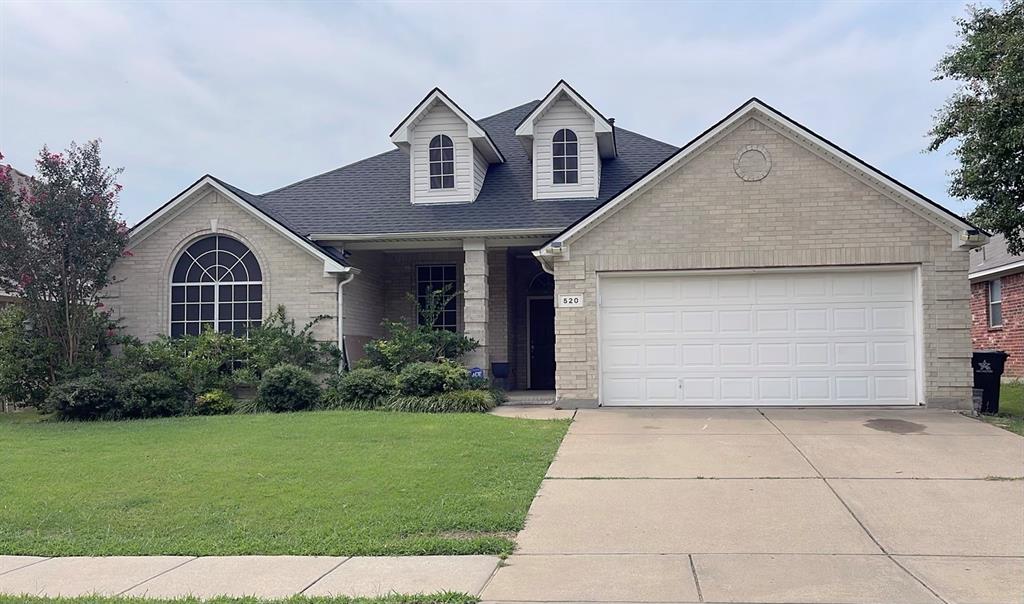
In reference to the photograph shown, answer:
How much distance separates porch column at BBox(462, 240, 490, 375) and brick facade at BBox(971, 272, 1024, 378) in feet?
41.1

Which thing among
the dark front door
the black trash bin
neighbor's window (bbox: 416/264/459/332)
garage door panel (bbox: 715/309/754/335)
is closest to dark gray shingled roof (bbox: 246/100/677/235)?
neighbor's window (bbox: 416/264/459/332)

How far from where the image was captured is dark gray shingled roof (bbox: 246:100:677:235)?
55.2ft

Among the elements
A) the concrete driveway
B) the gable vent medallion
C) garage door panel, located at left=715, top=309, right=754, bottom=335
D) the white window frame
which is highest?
the white window frame

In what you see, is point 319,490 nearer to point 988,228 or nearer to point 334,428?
point 334,428

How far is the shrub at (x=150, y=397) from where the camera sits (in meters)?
14.4

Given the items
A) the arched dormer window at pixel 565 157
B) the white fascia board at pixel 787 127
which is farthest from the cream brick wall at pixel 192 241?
the arched dormer window at pixel 565 157

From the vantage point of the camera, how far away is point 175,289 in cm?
1666

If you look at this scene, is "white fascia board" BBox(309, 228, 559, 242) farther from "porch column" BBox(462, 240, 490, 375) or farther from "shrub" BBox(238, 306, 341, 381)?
"shrub" BBox(238, 306, 341, 381)

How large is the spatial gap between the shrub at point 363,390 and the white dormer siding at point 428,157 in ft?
16.0

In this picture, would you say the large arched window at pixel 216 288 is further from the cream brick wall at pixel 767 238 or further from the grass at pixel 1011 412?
the grass at pixel 1011 412

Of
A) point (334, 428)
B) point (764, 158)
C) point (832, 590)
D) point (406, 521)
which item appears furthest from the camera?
point (764, 158)

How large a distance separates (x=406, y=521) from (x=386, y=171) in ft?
45.9

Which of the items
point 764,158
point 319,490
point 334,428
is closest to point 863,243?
point 764,158

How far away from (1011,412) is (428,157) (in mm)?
12540
